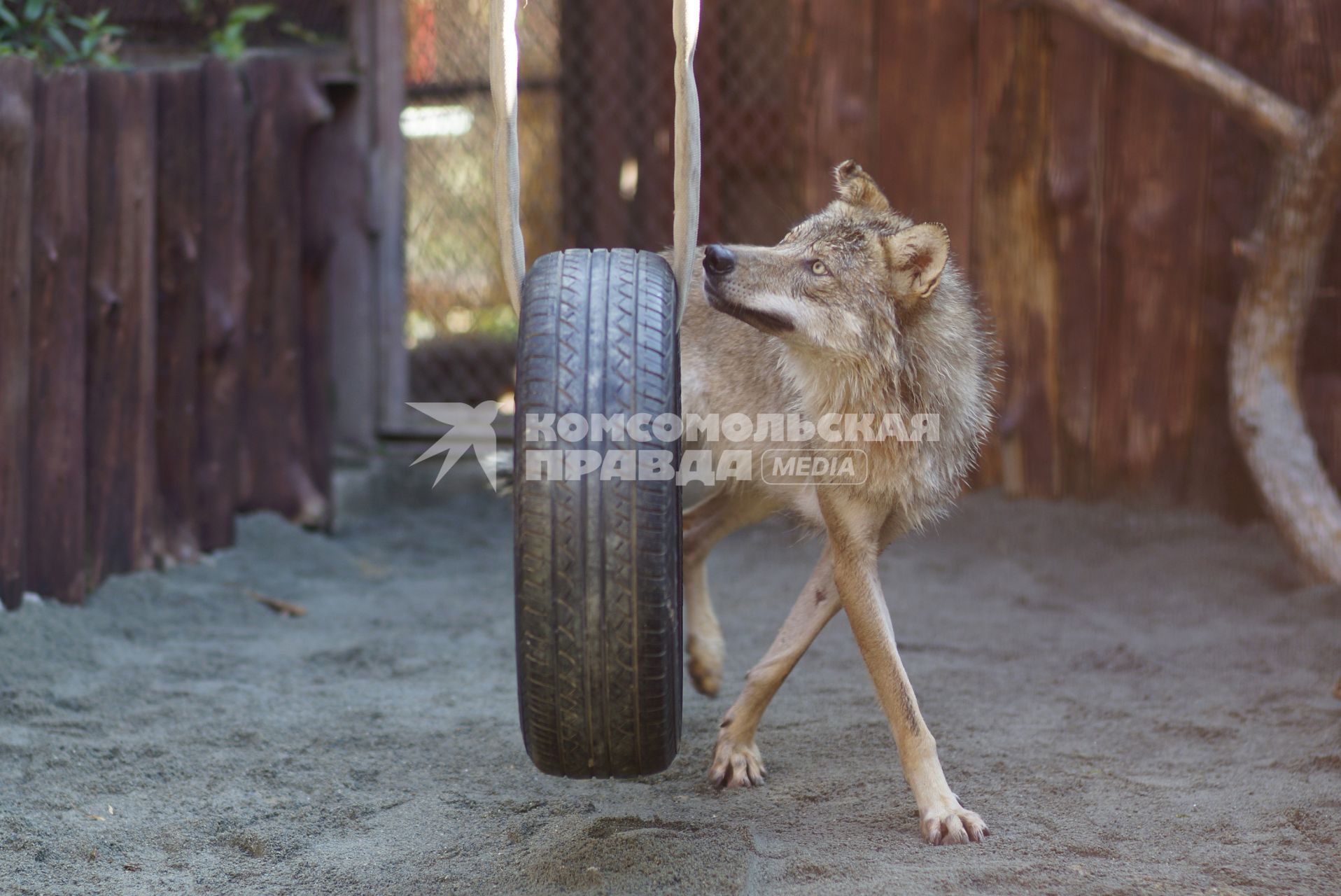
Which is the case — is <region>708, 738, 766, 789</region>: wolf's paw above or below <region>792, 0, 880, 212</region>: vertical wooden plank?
below

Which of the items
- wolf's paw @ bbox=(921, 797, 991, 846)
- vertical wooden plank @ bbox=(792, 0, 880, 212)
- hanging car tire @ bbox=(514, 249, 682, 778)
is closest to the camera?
hanging car tire @ bbox=(514, 249, 682, 778)

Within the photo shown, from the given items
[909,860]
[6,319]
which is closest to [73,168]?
[6,319]

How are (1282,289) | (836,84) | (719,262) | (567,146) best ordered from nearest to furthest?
(719,262)
(1282,289)
(836,84)
(567,146)

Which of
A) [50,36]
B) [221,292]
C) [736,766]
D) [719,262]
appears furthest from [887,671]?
[50,36]

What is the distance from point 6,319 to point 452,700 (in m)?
2.02

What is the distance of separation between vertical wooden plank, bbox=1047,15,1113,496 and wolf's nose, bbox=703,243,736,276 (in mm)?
3387

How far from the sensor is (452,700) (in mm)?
3893

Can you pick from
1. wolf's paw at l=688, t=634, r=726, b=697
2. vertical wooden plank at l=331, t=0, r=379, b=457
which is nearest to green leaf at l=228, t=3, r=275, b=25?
vertical wooden plank at l=331, t=0, r=379, b=457

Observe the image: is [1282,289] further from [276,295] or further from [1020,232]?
[276,295]

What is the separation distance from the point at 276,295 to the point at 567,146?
351 centimetres

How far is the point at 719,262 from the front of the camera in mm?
2932

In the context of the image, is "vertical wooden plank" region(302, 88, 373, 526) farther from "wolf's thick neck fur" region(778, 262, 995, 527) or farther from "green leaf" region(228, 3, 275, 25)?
"wolf's thick neck fur" region(778, 262, 995, 527)

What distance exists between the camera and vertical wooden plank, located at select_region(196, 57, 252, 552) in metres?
5.36

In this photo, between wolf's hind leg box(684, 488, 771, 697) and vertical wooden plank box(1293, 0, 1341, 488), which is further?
vertical wooden plank box(1293, 0, 1341, 488)
